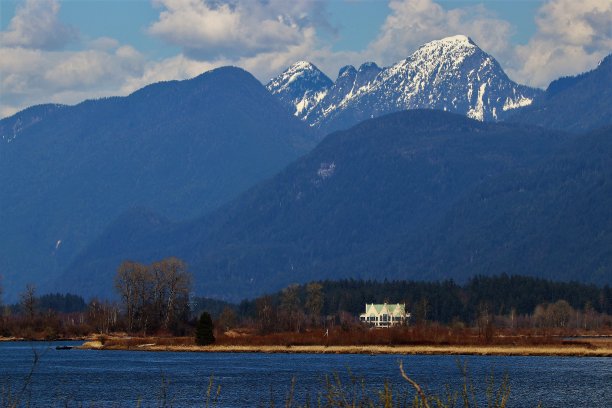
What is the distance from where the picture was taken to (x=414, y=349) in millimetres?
150500

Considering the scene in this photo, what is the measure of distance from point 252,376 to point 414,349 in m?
44.9

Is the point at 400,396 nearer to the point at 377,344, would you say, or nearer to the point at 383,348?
the point at 383,348

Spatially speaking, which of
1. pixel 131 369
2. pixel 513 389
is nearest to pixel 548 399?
pixel 513 389

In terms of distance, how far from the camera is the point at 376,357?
480 feet

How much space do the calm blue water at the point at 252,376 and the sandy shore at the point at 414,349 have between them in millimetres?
1093

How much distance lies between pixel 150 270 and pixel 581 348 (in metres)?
76.1

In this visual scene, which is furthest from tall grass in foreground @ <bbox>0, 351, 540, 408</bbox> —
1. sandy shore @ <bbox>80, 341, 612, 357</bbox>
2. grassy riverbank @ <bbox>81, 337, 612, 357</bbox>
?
grassy riverbank @ <bbox>81, 337, 612, 357</bbox>

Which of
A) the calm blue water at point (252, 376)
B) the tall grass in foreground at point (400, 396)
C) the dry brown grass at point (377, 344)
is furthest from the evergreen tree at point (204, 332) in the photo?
the tall grass in foreground at point (400, 396)

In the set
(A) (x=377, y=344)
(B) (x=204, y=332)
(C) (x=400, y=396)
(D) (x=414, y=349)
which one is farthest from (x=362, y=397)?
(A) (x=377, y=344)

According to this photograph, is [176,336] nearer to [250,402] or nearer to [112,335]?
[112,335]

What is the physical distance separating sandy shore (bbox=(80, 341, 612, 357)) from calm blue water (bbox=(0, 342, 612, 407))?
1093mm

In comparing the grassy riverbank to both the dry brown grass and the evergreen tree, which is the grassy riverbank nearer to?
the dry brown grass

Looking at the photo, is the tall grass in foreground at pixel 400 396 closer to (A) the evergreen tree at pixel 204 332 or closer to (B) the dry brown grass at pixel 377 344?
(B) the dry brown grass at pixel 377 344

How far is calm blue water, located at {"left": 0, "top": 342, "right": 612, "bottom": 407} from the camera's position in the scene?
86062 mm
